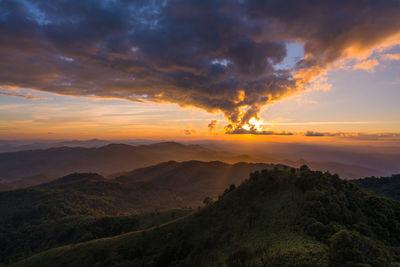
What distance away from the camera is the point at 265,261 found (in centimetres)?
2659

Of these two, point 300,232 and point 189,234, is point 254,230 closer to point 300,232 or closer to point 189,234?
point 300,232

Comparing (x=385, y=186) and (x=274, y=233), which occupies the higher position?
(x=274, y=233)

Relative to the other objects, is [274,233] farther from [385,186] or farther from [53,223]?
[385,186]

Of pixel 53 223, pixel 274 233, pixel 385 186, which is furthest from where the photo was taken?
pixel 385 186

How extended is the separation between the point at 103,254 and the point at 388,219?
230ft

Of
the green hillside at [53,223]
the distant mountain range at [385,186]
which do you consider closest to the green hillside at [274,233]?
the green hillside at [53,223]

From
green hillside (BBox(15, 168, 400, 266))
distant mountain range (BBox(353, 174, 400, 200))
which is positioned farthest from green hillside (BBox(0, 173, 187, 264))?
distant mountain range (BBox(353, 174, 400, 200))

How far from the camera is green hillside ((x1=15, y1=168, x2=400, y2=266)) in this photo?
84.2ft

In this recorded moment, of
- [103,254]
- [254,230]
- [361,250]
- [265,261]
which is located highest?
[361,250]

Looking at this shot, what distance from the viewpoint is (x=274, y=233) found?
36250mm

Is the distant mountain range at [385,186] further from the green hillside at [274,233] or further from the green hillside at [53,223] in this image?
the green hillside at [53,223]

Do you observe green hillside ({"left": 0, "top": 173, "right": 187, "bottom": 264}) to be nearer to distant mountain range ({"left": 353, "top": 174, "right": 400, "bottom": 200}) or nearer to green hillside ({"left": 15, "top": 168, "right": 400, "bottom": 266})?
green hillside ({"left": 15, "top": 168, "right": 400, "bottom": 266})

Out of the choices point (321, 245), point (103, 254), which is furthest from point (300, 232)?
point (103, 254)

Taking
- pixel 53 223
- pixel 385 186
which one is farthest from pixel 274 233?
pixel 385 186
